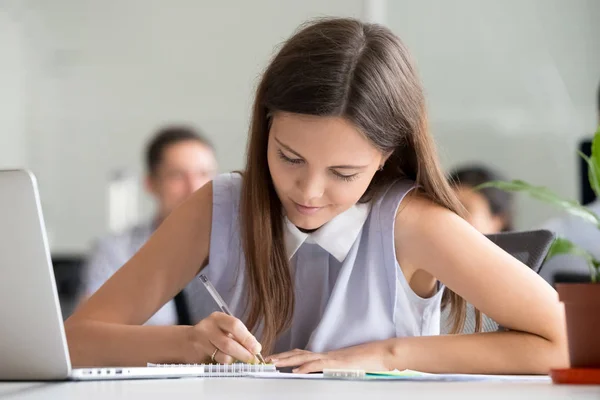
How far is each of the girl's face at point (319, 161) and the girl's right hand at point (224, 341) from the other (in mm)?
285

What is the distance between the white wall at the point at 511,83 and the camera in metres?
4.77

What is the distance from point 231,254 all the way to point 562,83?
3.40m

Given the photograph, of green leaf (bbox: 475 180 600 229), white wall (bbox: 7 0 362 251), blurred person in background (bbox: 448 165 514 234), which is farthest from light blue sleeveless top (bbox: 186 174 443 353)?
white wall (bbox: 7 0 362 251)

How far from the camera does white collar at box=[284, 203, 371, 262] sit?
1.75m

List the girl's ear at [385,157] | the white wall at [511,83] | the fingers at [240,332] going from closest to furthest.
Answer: the fingers at [240,332] → the girl's ear at [385,157] → the white wall at [511,83]

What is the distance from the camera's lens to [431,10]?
491 cm

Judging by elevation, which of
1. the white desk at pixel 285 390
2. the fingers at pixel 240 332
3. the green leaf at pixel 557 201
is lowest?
the fingers at pixel 240 332

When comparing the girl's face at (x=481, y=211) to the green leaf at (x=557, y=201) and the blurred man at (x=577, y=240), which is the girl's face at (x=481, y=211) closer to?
the blurred man at (x=577, y=240)

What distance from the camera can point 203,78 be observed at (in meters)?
5.08

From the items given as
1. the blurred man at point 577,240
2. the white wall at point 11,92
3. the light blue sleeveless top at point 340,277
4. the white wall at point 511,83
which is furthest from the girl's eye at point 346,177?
the white wall at point 11,92

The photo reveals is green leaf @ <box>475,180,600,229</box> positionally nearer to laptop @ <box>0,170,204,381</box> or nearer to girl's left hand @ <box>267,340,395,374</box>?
girl's left hand @ <box>267,340,395,374</box>

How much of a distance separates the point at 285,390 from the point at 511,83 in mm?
4090

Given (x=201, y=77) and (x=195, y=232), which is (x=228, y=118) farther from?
(x=195, y=232)

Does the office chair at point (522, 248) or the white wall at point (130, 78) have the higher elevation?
the office chair at point (522, 248)
